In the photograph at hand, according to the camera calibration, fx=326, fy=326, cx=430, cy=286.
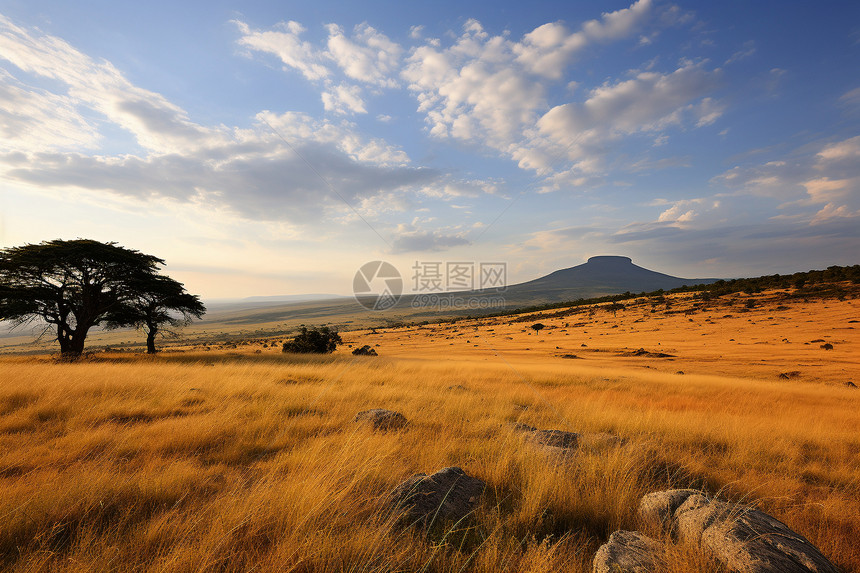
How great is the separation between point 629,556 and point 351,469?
288cm

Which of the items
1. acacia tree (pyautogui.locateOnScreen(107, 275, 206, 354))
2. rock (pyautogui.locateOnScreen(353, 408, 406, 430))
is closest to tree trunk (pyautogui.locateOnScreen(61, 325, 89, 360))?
acacia tree (pyautogui.locateOnScreen(107, 275, 206, 354))

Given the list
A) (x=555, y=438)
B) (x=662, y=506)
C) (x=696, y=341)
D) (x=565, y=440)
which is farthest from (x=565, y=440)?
(x=696, y=341)

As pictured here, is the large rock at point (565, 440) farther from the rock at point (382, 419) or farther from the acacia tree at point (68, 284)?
the acacia tree at point (68, 284)

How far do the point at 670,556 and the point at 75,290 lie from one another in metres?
30.1

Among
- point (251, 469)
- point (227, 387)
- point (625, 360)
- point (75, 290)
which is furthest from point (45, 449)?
point (625, 360)

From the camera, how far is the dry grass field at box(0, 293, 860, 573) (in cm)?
265

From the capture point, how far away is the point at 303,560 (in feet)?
8.04

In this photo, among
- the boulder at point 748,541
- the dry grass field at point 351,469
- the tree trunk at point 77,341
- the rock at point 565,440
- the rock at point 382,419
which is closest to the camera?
the boulder at point 748,541

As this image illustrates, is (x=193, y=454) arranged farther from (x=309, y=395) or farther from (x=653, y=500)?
(x=653, y=500)

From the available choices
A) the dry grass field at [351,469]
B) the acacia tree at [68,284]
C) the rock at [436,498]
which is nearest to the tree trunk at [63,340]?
the acacia tree at [68,284]

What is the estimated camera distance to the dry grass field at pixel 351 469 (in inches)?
104

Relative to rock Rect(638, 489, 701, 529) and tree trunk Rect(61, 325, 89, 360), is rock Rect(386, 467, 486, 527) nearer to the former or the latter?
rock Rect(638, 489, 701, 529)

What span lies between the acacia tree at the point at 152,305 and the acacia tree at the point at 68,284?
32 centimetres

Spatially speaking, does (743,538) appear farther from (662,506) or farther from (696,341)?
(696,341)
